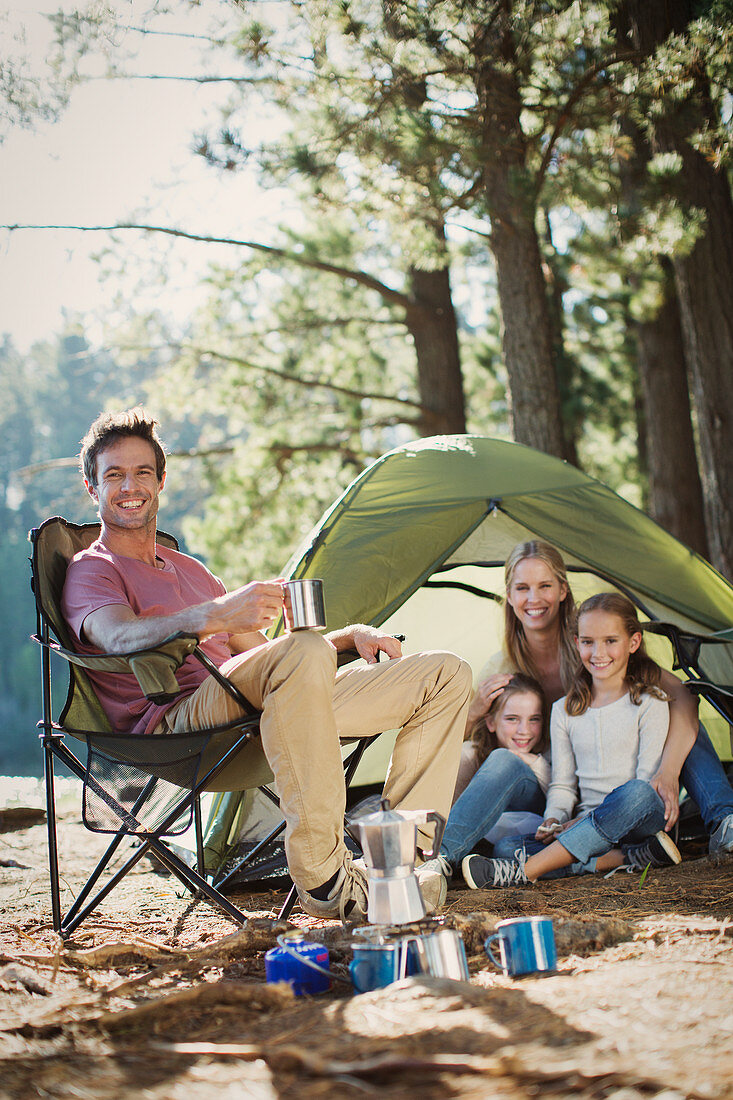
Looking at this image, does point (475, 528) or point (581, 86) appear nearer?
point (475, 528)

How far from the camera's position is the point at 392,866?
1.67m

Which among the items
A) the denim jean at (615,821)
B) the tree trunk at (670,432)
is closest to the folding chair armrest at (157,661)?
the denim jean at (615,821)

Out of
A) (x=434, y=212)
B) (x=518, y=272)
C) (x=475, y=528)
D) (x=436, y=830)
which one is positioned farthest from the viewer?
(x=434, y=212)

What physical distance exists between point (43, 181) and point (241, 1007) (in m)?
5.61

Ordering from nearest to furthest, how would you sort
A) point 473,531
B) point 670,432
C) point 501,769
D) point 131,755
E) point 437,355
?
point 131,755
point 501,769
point 473,531
point 670,432
point 437,355

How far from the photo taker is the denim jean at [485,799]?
268 centimetres

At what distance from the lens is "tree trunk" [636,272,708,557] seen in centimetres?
679

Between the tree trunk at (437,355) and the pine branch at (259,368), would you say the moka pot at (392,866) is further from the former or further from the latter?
the tree trunk at (437,355)

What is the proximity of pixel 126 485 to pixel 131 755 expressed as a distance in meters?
0.65

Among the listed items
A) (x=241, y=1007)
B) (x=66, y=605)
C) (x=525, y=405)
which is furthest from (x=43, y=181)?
(x=241, y=1007)

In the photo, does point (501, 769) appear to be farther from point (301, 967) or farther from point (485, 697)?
point (301, 967)

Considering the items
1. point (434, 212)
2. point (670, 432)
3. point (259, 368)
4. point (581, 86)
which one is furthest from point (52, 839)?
point (259, 368)

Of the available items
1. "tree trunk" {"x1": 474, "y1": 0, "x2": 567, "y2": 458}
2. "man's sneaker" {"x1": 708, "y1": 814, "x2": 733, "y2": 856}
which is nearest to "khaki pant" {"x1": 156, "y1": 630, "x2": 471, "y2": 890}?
"man's sneaker" {"x1": 708, "y1": 814, "x2": 733, "y2": 856}

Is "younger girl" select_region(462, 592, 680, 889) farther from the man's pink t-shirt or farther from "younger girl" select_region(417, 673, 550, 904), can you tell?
the man's pink t-shirt
